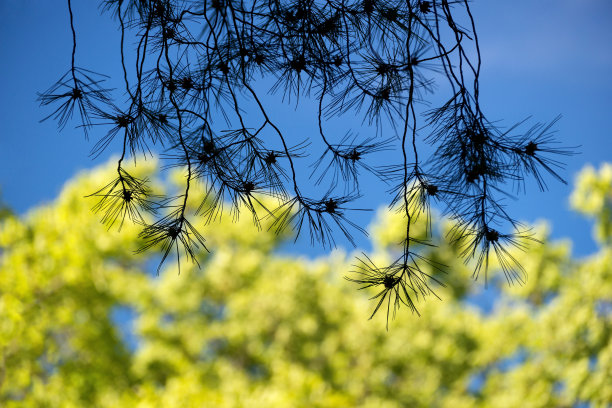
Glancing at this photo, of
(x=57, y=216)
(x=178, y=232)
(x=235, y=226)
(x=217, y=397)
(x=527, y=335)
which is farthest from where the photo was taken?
(x=235, y=226)

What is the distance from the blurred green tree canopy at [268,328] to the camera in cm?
497

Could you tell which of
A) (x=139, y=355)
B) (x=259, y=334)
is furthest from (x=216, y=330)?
(x=139, y=355)

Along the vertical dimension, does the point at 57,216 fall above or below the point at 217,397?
above

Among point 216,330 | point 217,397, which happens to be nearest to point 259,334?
point 216,330

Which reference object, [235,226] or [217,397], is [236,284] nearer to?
[235,226]

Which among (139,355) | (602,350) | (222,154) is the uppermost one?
(139,355)

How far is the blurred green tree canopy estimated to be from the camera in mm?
4973

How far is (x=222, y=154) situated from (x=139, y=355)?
7.44 metres

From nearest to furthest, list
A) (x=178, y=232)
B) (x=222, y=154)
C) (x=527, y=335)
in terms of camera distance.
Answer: (x=178, y=232) < (x=222, y=154) < (x=527, y=335)

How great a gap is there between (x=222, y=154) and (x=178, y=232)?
27cm

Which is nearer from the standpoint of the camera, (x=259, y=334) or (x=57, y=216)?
(x=57, y=216)

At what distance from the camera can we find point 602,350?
5.60 m

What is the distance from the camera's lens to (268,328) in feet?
27.7

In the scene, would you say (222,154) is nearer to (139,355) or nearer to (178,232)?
(178,232)
